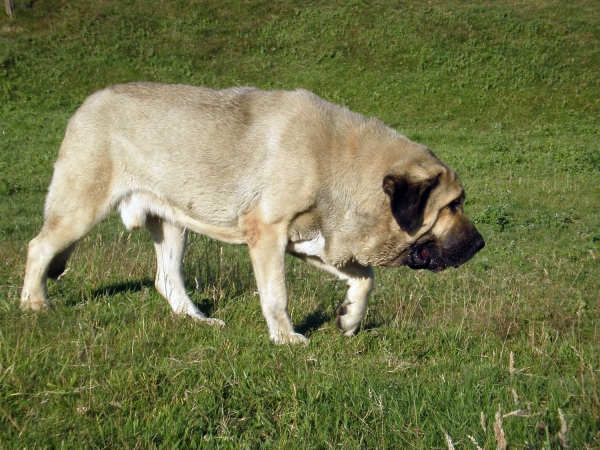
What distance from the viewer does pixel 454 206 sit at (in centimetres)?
611

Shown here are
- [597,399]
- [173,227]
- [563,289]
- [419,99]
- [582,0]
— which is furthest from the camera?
[582,0]

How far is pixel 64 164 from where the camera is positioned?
666 cm

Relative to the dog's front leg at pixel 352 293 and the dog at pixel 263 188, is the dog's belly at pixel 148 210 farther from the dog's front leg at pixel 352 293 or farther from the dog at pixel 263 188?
the dog's front leg at pixel 352 293

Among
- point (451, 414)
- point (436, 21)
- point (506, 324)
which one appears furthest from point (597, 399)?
point (436, 21)

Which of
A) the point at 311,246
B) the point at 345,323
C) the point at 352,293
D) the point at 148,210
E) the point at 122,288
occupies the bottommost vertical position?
the point at 122,288

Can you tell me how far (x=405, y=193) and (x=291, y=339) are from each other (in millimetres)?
1434

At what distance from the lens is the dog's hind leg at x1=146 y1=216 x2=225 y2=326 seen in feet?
22.0

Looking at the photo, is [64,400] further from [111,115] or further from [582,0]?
[582,0]

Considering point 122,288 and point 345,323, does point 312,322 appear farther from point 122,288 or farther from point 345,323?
point 122,288

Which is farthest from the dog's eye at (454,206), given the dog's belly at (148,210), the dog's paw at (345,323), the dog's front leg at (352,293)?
the dog's belly at (148,210)

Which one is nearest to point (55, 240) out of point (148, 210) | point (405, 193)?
point (148, 210)

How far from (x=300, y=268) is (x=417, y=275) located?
1.49m

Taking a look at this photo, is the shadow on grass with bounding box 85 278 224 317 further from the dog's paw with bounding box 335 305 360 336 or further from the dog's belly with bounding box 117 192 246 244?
the dog's paw with bounding box 335 305 360 336

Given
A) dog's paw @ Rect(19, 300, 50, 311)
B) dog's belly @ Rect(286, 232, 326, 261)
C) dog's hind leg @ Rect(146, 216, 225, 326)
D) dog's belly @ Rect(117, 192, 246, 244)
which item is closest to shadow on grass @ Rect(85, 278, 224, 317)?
dog's hind leg @ Rect(146, 216, 225, 326)
